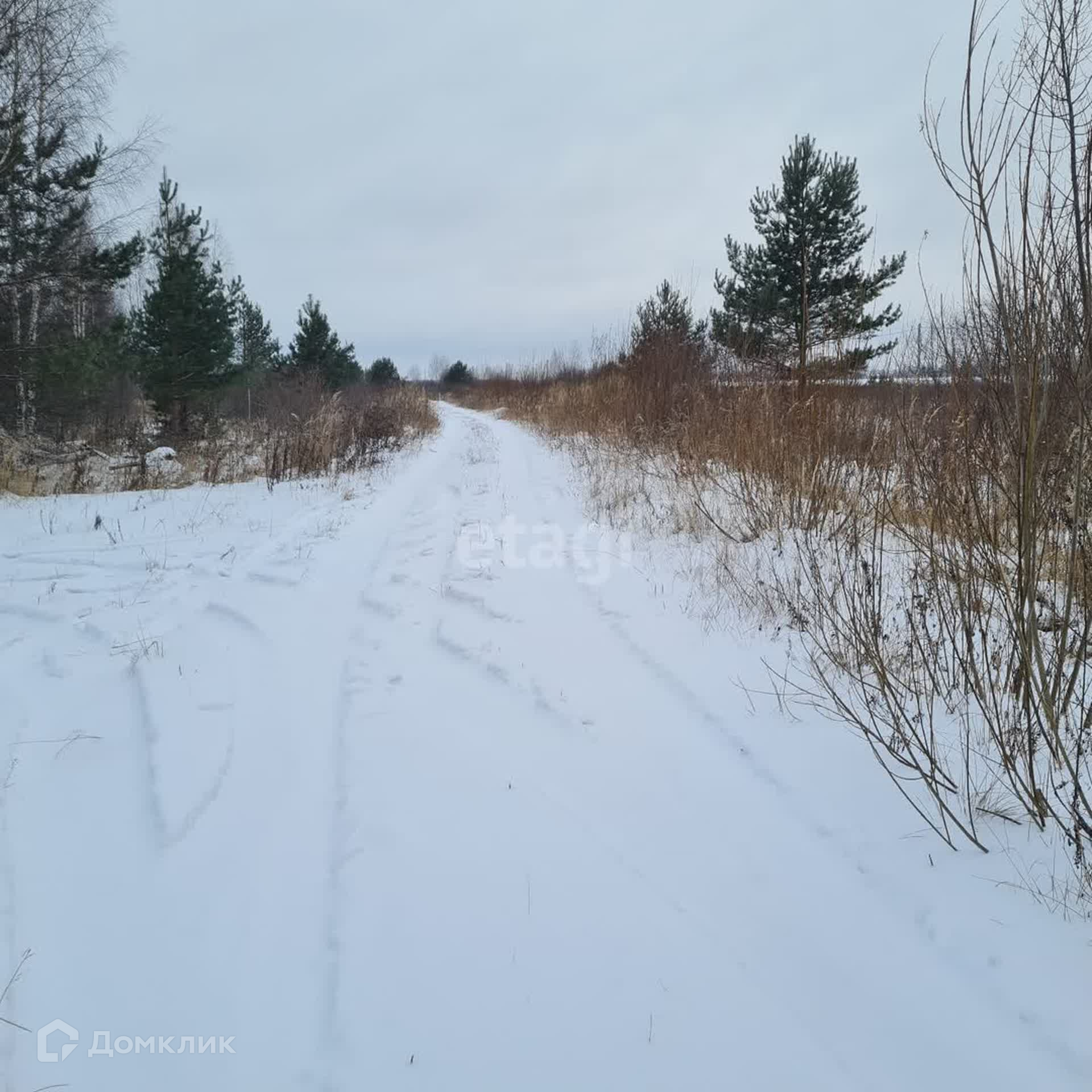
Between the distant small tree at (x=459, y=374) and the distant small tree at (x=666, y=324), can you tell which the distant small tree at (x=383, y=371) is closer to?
the distant small tree at (x=459, y=374)

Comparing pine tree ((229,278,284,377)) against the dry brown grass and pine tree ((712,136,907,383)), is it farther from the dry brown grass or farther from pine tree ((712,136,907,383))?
pine tree ((712,136,907,383))

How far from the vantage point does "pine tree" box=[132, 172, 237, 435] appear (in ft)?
35.9

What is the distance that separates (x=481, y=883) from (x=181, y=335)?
13.3m

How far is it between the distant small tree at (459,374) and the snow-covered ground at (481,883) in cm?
4909

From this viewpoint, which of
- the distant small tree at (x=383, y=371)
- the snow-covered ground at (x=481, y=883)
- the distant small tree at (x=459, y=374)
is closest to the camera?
the snow-covered ground at (x=481, y=883)

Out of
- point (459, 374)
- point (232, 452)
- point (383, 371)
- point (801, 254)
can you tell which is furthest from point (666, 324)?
point (459, 374)

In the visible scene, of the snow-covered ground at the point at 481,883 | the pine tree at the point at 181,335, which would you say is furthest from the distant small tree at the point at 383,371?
the snow-covered ground at the point at 481,883

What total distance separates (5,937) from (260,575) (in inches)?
99.2

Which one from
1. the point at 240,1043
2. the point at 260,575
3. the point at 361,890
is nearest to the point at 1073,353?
the point at 361,890

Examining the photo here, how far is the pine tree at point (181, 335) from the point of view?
10.9 metres

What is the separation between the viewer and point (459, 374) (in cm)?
5031

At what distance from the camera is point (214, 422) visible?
12.7 meters

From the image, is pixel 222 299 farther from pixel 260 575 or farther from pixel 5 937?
pixel 5 937

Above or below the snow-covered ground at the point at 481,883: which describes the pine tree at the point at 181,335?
above
